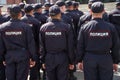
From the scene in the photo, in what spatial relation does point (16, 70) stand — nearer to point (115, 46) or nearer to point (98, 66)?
point (98, 66)

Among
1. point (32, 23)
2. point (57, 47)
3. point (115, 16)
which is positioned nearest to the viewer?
point (57, 47)

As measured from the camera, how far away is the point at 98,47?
6.16 meters

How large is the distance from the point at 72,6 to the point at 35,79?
290 cm

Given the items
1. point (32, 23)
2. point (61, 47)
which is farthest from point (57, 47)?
point (32, 23)

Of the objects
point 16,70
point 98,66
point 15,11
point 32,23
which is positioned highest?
point 15,11

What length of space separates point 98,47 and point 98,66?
37 centimetres

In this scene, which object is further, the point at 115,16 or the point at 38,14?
the point at 115,16

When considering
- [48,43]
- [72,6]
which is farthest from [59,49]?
[72,6]

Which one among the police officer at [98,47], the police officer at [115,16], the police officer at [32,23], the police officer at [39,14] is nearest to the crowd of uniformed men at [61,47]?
the police officer at [98,47]

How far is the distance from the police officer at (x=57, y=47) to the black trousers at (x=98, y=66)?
648 mm

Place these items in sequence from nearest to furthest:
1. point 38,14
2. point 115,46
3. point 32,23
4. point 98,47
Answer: point 98,47 → point 115,46 → point 32,23 → point 38,14

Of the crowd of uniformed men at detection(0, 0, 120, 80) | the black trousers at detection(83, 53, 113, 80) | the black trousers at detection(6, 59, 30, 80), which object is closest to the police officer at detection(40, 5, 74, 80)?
the crowd of uniformed men at detection(0, 0, 120, 80)

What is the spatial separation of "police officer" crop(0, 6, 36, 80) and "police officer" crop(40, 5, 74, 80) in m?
0.39

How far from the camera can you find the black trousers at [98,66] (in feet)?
20.2
